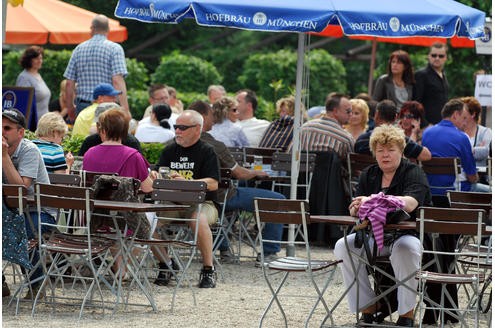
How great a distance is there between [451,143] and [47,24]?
7.12 metres

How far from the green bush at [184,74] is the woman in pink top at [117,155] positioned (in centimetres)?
1437

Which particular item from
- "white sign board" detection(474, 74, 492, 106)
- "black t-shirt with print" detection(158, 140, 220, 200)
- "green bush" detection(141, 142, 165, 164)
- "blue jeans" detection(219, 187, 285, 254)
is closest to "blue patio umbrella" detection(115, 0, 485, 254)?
"black t-shirt with print" detection(158, 140, 220, 200)

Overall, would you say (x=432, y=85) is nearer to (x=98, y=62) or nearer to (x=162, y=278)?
(x=98, y=62)

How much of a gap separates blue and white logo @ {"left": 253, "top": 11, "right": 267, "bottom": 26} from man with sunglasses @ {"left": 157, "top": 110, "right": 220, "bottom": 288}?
0.96 meters

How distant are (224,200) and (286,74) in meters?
14.9

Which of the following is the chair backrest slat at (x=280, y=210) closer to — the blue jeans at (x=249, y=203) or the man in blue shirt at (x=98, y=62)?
the blue jeans at (x=249, y=203)

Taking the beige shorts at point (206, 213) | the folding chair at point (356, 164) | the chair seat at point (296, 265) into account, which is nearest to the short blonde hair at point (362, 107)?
the folding chair at point (356, 164)

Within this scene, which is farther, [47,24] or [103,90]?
[47,24]

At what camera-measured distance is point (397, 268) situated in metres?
8.37

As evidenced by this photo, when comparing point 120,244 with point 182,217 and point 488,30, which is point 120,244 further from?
point 488,30

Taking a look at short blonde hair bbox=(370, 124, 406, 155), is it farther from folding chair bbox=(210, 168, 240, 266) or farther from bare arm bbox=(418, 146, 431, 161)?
bare arm bbox=(418, 146, 431, 161)

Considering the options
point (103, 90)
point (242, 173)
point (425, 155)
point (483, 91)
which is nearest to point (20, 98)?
point (103, 90)

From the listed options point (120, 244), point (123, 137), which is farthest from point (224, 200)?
point (120, 244)

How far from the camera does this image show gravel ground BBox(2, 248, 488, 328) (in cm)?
866
